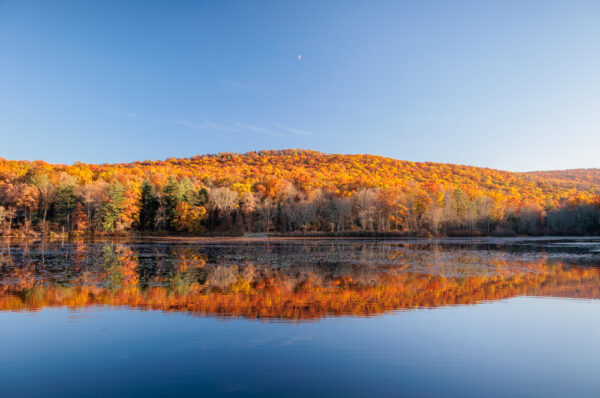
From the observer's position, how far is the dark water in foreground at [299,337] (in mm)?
6027

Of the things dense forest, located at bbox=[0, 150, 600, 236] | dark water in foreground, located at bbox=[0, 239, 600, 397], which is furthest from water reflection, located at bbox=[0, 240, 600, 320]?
dense forest, located at bbox=[0, 150, 600, 236]

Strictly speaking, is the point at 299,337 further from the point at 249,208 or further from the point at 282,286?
the point at 249,208

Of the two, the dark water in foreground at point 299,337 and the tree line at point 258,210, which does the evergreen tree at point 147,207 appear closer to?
the tree line at point 258,210

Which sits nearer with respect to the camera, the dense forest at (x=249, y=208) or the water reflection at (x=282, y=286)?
the water reflection at (x=282, y=286)

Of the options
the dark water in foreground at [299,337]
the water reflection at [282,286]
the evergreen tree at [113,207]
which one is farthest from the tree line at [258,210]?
the dark water in foreground at [299,337]

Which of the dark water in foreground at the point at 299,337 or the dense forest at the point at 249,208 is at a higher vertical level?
the dense forest at the point at 249,208

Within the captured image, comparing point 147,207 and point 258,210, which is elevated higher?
point 147,207

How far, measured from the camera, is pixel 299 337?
820 centimetres

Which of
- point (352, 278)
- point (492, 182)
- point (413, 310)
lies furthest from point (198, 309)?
point (492, 182)

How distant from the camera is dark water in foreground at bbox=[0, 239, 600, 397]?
19.8 ft

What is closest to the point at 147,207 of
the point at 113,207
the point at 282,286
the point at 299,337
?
the point at 113,207

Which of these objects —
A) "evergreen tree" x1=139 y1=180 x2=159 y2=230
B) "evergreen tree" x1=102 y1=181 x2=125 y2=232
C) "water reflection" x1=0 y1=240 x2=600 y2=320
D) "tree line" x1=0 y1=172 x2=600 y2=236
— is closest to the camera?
"water reflection" x1=0 y1=240 x2=600 y2=320

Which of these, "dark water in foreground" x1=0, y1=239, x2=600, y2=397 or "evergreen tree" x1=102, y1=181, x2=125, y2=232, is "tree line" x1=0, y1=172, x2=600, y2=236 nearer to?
"evergreen tree" x1=102, y1=181, x2=125, y2=232

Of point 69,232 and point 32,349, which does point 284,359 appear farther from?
point 69,232
